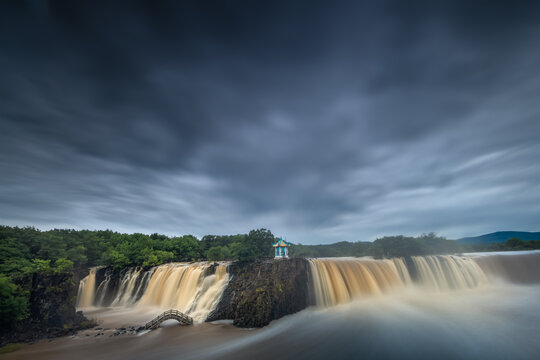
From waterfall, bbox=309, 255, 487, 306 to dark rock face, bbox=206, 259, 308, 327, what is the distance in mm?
2115

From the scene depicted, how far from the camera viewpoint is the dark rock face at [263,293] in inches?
798

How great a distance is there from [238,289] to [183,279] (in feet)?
31.2

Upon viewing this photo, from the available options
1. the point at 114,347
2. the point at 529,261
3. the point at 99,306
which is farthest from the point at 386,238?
the point at 99,306

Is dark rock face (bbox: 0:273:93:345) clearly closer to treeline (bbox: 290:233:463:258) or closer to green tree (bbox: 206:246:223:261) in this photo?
green tree (bbox: 206:246:223:261)

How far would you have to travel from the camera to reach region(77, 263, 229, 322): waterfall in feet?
82.0

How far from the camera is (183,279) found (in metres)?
29.0

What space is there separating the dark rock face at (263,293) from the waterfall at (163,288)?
153 cm

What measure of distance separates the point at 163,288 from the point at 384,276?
29480 mm

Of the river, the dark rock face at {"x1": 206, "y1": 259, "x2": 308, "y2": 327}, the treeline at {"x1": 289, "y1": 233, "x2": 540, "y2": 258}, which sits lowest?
the river

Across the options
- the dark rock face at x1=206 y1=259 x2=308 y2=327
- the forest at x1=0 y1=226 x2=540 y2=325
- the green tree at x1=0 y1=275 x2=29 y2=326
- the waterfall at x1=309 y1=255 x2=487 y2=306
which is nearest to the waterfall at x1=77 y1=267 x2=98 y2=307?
the forest at x1=0 y1=226 x2=540 y2=325

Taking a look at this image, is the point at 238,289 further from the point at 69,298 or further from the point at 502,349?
the point at 502,349

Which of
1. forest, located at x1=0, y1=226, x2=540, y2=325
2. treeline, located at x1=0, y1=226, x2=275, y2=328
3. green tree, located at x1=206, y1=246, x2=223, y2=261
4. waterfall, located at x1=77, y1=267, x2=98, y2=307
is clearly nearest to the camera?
treeline, located at x1=0, y1=226, x2=275, y2=328

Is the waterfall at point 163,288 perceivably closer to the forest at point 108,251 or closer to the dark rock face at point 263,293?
the dark rock face at point 263,293

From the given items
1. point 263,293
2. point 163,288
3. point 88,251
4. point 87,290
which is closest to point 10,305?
point 163,288
